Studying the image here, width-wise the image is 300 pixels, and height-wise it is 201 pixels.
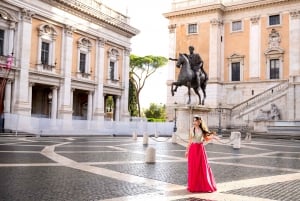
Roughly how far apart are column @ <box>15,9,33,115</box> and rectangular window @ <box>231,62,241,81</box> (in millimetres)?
25320

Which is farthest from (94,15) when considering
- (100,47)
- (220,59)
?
(220,59)

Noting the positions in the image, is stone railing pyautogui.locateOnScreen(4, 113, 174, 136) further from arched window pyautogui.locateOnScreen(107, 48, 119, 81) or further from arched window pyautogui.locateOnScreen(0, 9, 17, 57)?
arched window pyautogui.locateOnScreen(107, 48, 119, 81)

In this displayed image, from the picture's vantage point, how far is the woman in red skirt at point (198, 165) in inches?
281

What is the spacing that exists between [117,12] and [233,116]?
59.0 ft

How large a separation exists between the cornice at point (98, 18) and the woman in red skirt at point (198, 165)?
30.1 m

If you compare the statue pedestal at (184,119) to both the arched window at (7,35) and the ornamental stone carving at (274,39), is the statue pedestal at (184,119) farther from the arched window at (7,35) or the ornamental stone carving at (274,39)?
the ornamental stone carving at (274,39)

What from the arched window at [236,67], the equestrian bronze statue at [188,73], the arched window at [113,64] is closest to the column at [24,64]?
the arched window at [113,64]

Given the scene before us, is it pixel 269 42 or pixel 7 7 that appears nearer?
pixel 7 7

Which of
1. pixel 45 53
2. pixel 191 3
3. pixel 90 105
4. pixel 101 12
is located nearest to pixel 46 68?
pixel 45 53

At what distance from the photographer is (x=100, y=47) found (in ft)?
137

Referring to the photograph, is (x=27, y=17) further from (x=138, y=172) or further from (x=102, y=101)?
(x=138, y=172)

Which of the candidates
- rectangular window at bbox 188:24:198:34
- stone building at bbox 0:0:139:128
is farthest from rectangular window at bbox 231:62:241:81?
stone building at bbox 0:0:139:128

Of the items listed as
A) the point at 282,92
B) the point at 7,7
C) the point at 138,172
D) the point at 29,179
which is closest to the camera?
the point at 29,179

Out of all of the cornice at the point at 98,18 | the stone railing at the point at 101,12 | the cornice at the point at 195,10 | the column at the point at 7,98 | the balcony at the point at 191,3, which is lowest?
the column at the point at 7,98
